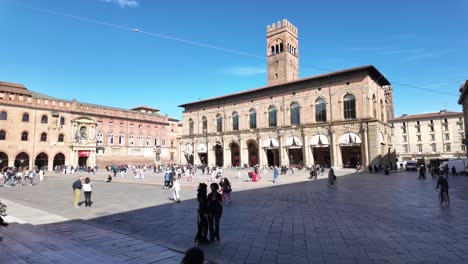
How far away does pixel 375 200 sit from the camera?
39.7 feet

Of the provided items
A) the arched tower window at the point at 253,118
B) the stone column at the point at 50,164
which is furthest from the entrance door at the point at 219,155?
the stone column at the point at 50,164

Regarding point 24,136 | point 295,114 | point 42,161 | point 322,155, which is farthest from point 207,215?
point 42,161

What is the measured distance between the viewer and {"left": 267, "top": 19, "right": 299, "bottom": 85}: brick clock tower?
53156mm

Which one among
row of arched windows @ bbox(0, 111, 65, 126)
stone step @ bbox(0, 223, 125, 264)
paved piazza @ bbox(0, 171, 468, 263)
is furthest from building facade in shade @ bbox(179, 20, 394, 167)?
stone step @ bbox(0, 223, 125, 264)

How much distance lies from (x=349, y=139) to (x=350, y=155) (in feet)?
15.6

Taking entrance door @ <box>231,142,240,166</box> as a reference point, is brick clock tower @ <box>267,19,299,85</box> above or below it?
above

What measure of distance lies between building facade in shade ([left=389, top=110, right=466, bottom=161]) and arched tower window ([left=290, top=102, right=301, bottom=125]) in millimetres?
38879

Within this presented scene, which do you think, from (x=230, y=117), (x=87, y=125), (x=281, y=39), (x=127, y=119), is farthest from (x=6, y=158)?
(x=281, y=39)

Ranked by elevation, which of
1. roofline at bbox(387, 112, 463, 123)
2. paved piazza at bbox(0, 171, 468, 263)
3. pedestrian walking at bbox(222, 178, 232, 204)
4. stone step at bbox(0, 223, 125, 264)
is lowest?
paved piazza at bbox(0, 171, 468, 263)

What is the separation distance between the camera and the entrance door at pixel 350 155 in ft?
123

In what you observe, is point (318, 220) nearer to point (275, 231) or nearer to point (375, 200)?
point (275, 231)

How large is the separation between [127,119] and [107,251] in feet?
175

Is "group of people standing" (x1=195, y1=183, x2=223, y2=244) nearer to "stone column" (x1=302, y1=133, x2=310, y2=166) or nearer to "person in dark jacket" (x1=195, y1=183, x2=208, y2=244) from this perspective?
"person in dark jacket" (x1=195, y1=183, x2=208, y2=244)

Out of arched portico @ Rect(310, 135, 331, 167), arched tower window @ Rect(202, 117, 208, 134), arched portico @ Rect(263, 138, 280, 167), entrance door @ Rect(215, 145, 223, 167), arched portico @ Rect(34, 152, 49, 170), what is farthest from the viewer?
arched tower window @ Rect(202, 117, 208, 134)
